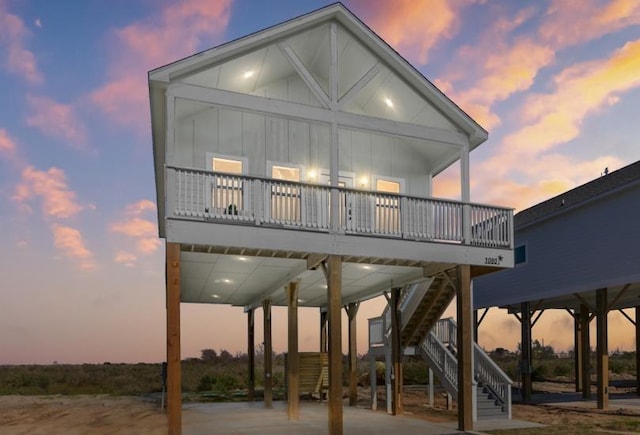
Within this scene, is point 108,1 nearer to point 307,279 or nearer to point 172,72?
point 172,72

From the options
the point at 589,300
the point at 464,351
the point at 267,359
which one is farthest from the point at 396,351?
the point at 589,300

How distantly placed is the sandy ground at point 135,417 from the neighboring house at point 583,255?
3.17m

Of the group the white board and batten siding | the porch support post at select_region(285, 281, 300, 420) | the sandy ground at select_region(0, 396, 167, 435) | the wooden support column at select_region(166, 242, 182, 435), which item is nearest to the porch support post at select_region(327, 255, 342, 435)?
the wooden support column at select_region(166, 242, 182, 435)

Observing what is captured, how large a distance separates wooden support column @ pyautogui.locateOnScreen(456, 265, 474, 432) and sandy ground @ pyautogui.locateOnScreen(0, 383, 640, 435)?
179 cm

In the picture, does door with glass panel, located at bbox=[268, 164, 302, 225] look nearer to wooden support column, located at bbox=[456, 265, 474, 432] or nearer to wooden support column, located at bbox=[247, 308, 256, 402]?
wooden support column, located at bbox=[456, 265, 474, 432]

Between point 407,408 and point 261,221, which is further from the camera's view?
point 407,408

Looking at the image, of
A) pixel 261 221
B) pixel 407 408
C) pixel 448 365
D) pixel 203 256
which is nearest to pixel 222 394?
pixel 407 408

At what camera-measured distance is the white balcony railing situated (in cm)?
1470

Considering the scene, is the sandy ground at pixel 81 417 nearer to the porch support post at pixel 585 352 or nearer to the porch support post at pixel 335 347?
the porch support post at pixel 335 347

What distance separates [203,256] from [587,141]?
18.9 meters

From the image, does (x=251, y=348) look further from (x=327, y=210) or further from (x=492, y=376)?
(x=327, y=210)

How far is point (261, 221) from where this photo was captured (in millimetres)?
15023

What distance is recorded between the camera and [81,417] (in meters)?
21.2

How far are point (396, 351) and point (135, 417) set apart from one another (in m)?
9.12
